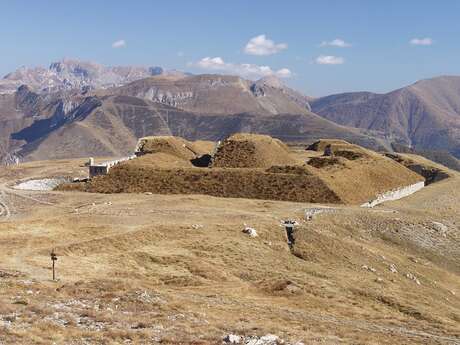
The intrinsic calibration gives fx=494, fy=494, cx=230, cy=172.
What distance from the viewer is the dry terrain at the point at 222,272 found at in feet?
86.9

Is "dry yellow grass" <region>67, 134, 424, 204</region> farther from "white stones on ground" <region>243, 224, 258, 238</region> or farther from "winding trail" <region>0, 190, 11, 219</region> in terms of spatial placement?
"white stones on ground" <region>243, 224, 258, 238</region>

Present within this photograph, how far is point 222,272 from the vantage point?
41781mm

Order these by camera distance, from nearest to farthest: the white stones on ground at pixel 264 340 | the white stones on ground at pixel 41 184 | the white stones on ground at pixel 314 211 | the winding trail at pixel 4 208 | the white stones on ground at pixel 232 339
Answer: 1. the white stones on ground at pixel 232 339
2. the white stones on ground at pixel 264 340
3. the white stones on ground at pixel 314 211
4. the winding trail at pixel 4 208
5. the white stones on ground at pixel 41 184

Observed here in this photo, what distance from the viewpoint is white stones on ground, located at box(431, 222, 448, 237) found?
203ft

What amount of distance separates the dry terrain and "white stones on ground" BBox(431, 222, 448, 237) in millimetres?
250

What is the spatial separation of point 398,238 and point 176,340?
140 feet

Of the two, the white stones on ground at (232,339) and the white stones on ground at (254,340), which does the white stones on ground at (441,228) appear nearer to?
the white stones on ground at (254,340)

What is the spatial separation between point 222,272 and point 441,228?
34865mm

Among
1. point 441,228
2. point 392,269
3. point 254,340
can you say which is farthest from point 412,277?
point 254,340

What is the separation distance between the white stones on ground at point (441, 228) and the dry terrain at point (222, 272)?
0.25 m

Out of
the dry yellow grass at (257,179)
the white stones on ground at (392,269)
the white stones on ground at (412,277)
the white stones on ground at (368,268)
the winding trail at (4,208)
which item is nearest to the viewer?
the white stones on ground at (412,277)

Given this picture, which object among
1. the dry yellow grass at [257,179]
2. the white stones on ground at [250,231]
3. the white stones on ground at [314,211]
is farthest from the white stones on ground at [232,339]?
the dry yellow grass at [257,179]

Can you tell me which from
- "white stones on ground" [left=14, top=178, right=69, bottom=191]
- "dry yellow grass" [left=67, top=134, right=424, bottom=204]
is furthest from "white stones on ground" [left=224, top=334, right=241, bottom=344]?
"white stones on ground" [left=14, top=178, right=69, bottom=191]

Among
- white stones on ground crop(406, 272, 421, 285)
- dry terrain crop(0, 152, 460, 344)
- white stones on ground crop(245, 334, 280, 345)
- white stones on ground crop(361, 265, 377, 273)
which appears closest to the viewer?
white stones on ground crop(245, 334, 280, 345)
